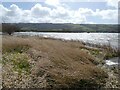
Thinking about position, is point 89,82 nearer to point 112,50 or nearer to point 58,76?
point 58,76

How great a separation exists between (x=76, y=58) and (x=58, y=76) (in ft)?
13.7

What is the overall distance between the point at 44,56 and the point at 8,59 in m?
2.08

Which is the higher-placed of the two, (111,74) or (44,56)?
(44,56)

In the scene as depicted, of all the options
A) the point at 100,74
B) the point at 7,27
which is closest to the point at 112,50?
the point at 100,74

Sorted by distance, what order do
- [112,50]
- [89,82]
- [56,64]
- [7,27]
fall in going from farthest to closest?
[7,27]
[112,50]
[56,64]
[89,82]

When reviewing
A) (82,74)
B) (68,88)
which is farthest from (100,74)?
(68,88)

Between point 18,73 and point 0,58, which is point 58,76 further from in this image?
point 0,58

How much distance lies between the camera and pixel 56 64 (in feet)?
45.9

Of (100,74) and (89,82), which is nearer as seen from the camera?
(89,82)

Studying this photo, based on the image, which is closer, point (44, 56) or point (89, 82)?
point (89, 82)

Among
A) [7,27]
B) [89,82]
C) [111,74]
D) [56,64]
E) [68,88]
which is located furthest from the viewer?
[7,27]

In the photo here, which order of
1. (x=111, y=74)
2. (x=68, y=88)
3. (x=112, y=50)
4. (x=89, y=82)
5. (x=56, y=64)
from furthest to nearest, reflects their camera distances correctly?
(x=112, y=50)
(x=111, y=74)
(x=56, y=64)
(x=89, y=82)
(x=68, y=88)

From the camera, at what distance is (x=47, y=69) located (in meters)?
13.0

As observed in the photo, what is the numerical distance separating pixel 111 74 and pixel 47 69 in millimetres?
4326
